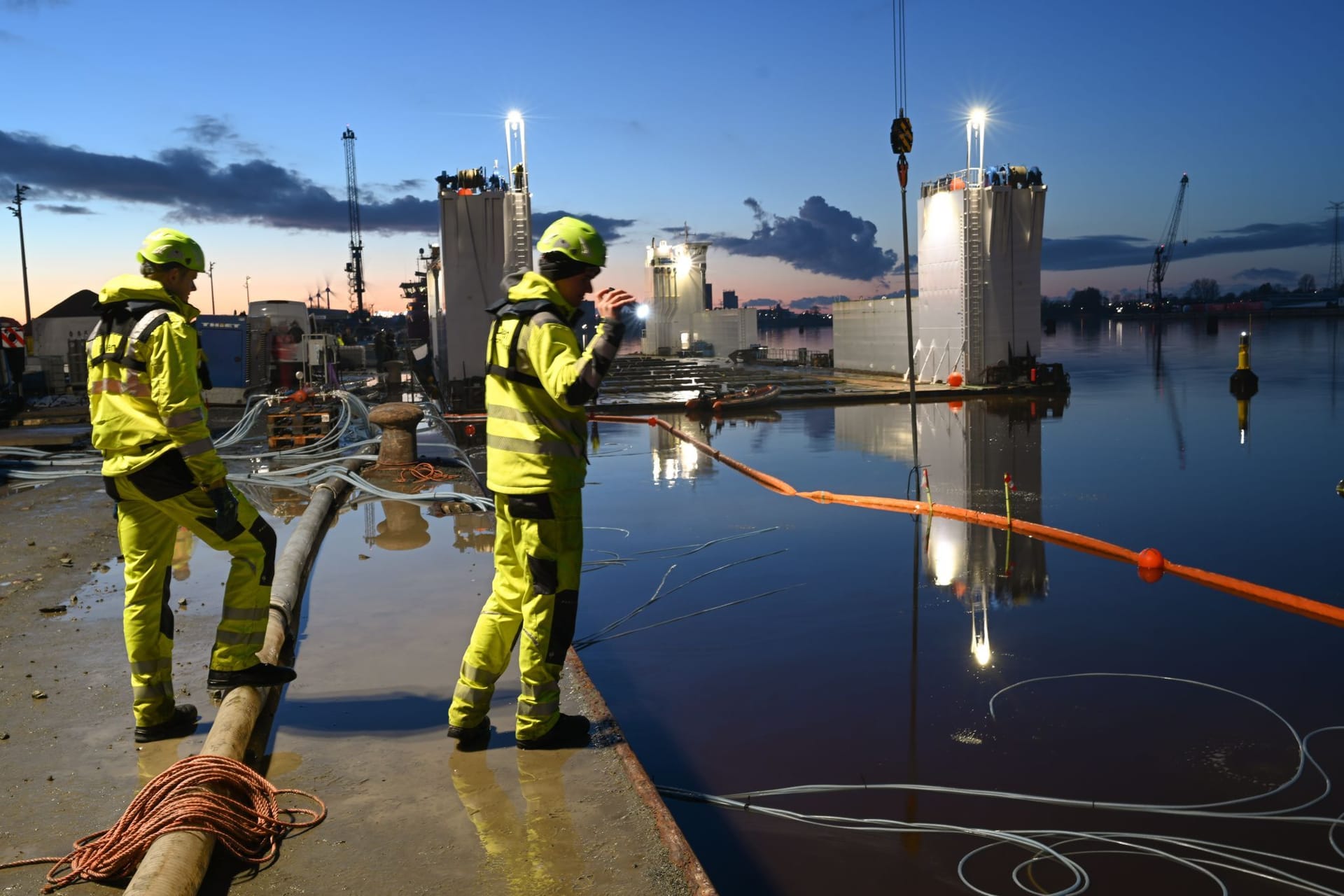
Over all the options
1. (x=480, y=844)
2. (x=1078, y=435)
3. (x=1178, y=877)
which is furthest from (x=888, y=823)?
(x=1078, y=435)

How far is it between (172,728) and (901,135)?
8281mm

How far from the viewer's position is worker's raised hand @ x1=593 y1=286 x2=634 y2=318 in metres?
3.89

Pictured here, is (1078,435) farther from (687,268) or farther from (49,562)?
(687,268)

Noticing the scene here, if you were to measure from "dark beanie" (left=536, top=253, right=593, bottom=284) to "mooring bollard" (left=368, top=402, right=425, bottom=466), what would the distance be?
8.43 meters

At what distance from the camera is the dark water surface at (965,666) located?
4.11 meters

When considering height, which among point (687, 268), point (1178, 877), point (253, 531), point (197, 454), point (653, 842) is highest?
point (687, 268)

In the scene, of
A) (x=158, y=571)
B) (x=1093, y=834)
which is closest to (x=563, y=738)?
(x=158, y=571)

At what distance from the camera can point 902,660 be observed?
20.1 feet

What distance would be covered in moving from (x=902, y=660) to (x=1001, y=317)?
22.0m

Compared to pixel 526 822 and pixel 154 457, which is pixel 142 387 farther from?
pixel 526 822

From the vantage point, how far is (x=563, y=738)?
4129mm

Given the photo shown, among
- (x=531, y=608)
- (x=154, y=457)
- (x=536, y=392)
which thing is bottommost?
(x=531, y=608)

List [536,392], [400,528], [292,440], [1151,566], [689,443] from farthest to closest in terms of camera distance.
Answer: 1. [689,443]
2. [292,440]
3. [400,528]
4. [1151,566]
5. [536,392]

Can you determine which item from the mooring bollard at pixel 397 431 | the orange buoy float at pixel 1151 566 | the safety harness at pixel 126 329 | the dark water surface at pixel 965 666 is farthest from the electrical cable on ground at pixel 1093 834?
the mooring bollard at pixel 397 431
